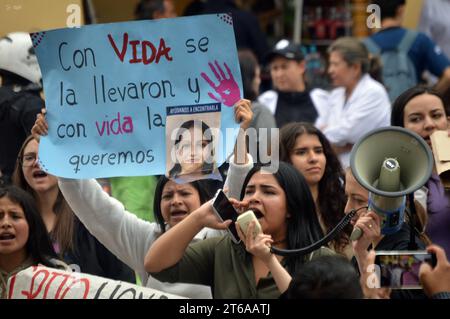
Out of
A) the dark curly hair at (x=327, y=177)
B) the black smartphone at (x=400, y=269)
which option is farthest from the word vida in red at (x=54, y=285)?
the dark curly hair at (x=327, y=177)

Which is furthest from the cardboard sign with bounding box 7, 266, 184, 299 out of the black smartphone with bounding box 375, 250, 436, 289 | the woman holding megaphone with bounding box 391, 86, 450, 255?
the woman holding megaphone with bounding box 391, 86, 450, 255

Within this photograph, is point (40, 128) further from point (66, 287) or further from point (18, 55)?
point (18, 55)

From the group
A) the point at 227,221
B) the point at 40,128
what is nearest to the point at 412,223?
the point at 227,221

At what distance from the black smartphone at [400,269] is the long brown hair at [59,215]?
1765mm

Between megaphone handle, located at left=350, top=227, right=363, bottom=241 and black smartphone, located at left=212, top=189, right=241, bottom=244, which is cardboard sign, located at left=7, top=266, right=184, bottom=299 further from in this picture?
megaphone handle, located at left=350, top=227, right=363, bottom=241

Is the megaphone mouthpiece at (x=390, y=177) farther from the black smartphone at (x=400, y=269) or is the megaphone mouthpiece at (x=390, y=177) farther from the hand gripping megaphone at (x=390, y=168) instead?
the black smartphone at (x=400, y=269)

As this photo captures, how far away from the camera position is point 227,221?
534cm

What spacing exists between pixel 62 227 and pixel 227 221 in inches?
48.5

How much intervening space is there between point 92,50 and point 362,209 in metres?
1.31

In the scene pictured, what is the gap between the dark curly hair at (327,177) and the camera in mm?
6328

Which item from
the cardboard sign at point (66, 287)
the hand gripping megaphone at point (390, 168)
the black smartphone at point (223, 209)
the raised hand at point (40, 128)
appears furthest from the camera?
the raised hand at point (40, 128)

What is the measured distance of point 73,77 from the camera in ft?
18.8

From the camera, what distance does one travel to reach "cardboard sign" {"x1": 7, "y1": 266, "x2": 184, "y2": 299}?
519cm

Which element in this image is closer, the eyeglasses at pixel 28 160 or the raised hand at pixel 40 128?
the raised hand at pixel 40 128
